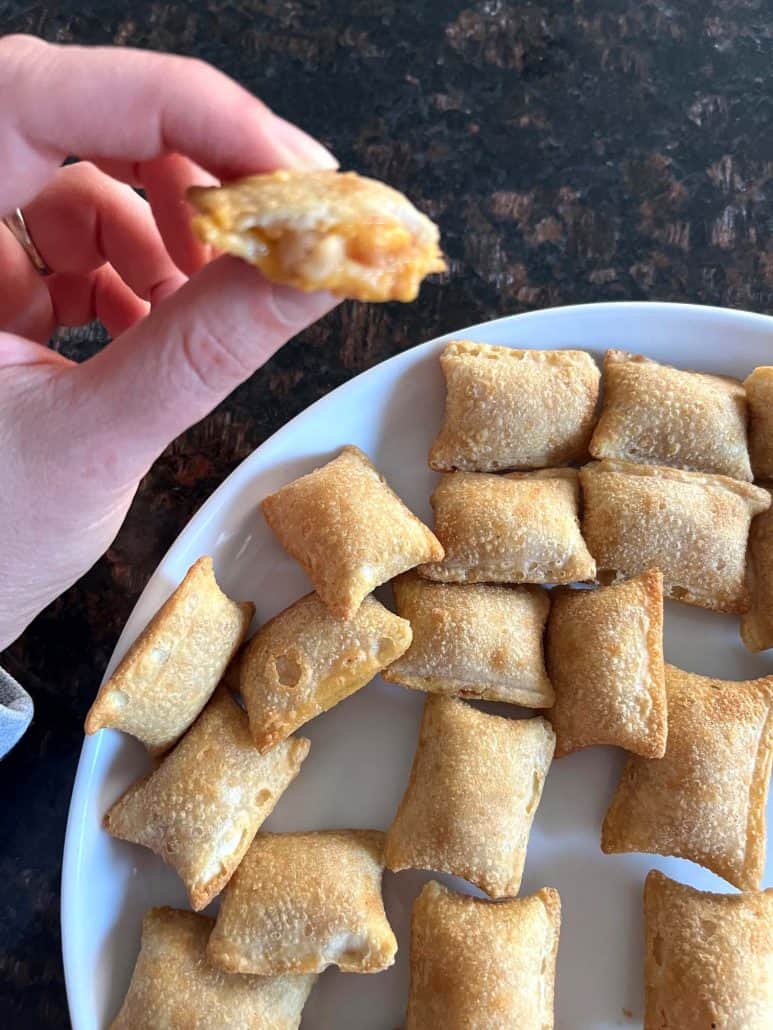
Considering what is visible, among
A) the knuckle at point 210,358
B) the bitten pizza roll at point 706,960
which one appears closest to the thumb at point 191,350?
the knuckle at point 210,358

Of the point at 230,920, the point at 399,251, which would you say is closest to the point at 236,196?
the point at 399,251

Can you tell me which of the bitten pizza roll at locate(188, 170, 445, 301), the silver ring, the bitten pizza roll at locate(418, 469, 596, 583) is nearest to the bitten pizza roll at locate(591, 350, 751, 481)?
the bitten pizza roll at locate(418, 469, 596, 583)

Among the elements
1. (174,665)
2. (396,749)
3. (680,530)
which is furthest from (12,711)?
(680,530)

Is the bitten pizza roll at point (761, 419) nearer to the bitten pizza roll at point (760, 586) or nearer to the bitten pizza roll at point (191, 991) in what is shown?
the bitten pizza roll at point (760, 586)

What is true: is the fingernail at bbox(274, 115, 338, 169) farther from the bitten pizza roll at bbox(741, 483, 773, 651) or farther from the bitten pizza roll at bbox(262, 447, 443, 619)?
the bitten pizza roll at bbox(741, 483, 773, 651)

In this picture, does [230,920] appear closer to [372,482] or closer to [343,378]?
[372,482]

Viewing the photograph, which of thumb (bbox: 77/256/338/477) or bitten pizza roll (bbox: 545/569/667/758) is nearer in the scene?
thumb (bbox: 77/256/338/477)
